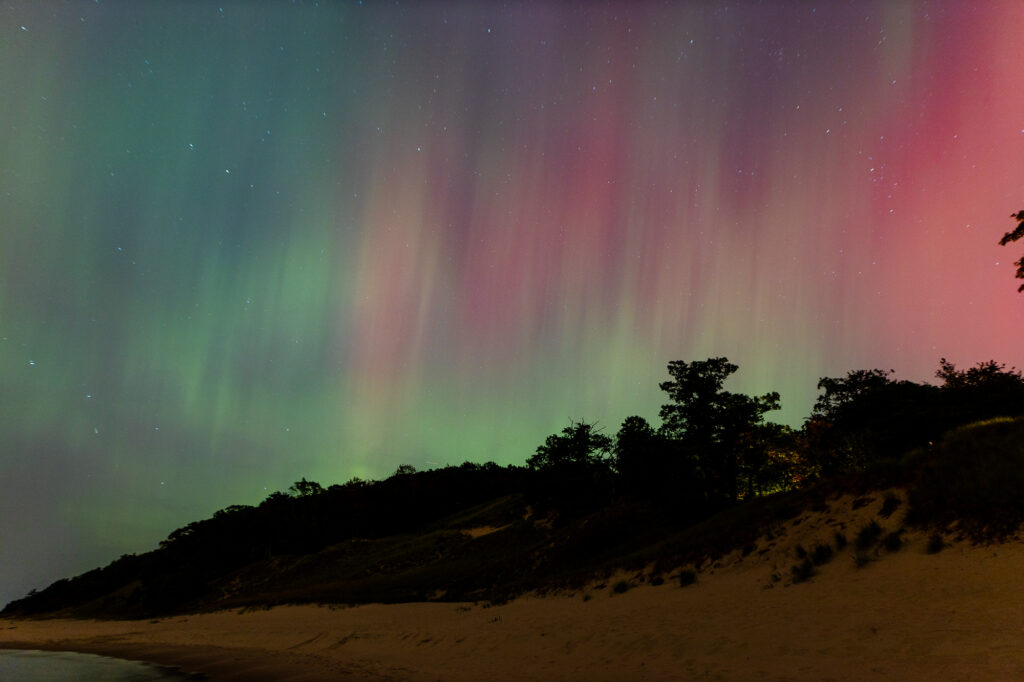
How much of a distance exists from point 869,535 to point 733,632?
8.66 m

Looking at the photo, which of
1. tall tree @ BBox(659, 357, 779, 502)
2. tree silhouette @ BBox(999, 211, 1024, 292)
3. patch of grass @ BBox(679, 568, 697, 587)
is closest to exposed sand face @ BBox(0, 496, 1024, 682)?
patch of grass @ BBox(679, 568, 697, 587)

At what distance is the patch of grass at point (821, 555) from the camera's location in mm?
18031

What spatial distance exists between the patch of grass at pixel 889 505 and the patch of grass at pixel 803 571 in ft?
15.9

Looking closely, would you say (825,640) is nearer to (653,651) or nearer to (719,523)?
(653,651)

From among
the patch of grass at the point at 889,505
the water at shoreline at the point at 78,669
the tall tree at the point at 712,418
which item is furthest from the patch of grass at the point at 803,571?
the tall tree at the point at 712,418

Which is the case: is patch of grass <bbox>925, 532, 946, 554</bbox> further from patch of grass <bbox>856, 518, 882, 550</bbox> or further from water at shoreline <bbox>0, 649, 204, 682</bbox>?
water at shoreline <bbox>0, 649, 204, 682</bbox>

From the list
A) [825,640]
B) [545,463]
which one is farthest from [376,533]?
[825,640]

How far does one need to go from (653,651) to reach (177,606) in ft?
231

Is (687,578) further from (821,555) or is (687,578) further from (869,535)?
(869,535)

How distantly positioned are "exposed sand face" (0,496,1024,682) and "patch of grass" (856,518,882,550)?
569mm

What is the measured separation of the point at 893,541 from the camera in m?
17.2

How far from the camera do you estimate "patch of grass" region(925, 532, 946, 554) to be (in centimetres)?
1565

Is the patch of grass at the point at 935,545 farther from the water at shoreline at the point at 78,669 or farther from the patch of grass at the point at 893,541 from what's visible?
the water at shoreline at the point at 78,669

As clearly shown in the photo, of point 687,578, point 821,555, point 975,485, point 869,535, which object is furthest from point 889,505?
point 687,578
